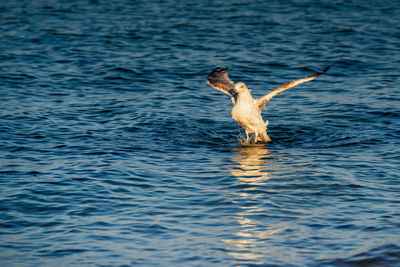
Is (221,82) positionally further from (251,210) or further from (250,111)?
(251,210)

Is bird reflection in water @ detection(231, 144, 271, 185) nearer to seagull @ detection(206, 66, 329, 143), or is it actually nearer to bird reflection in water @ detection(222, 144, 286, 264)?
bird reflection in water @ detection(222, 144, 286, 264)

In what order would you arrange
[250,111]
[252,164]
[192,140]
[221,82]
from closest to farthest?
1. [252,164]
2. [250,111]
3. [192,140]
4. [221,82]

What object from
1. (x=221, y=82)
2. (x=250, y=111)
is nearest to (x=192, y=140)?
(x=250, y=111)

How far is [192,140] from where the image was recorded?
13109 mm

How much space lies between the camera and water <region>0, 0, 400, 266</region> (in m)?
7.95

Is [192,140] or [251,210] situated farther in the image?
[192,140]

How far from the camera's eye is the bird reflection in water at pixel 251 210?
759 cm

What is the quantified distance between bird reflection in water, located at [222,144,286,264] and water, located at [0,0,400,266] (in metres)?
0.03

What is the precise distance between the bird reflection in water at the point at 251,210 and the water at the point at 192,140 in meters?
0.03

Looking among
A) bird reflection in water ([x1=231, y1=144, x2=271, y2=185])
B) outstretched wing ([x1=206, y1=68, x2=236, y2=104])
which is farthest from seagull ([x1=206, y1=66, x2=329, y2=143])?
outstretched wing ([x1=206, y1=68, x2=236, y2=104])

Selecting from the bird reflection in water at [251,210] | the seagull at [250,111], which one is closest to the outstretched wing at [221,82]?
the seagull at [250,111]

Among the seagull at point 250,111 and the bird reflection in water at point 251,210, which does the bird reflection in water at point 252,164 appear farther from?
the seagull at point 250,111

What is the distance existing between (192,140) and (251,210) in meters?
4.31

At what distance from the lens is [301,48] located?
70.2ft
